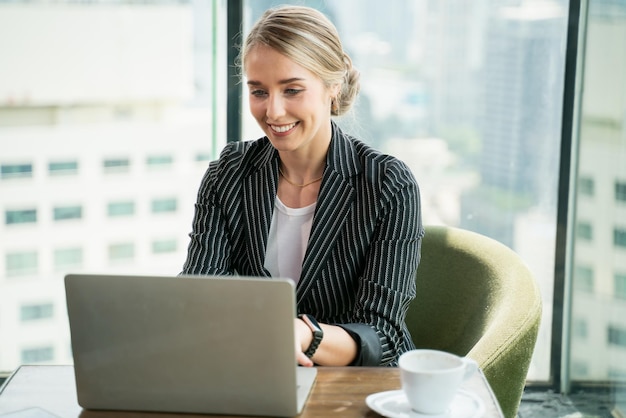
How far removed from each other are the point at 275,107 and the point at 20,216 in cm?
151

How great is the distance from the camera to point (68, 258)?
3064 mm

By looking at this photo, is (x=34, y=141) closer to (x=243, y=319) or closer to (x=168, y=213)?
(x=168, y=213)

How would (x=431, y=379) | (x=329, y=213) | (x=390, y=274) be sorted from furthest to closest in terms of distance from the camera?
1. (x=329, y=213)
2. (x=390, y=274)
3. (x=431, y=379)

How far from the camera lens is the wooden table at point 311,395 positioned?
124cm

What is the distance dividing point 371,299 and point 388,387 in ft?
1.51

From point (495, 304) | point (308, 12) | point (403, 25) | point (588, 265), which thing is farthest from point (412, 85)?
point (495, 304)

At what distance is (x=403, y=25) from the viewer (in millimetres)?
2879

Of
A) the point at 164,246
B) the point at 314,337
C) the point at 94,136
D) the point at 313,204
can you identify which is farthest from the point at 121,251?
the point at 314,337

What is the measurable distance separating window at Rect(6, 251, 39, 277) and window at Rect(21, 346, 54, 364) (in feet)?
0.94

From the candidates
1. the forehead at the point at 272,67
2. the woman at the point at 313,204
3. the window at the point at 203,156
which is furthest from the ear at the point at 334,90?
the window at the point at 203,156

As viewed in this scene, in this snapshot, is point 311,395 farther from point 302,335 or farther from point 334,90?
point 334,90

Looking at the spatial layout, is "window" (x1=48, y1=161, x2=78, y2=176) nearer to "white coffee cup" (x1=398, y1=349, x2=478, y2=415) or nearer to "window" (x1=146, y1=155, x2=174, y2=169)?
"window" (x1=146, y1=155, x2=174, y2=169)

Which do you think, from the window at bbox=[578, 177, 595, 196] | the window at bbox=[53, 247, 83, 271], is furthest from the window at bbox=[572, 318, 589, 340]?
the window at bbox=[53, 247, 83, 271]

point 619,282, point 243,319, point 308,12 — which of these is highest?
point 308,12
